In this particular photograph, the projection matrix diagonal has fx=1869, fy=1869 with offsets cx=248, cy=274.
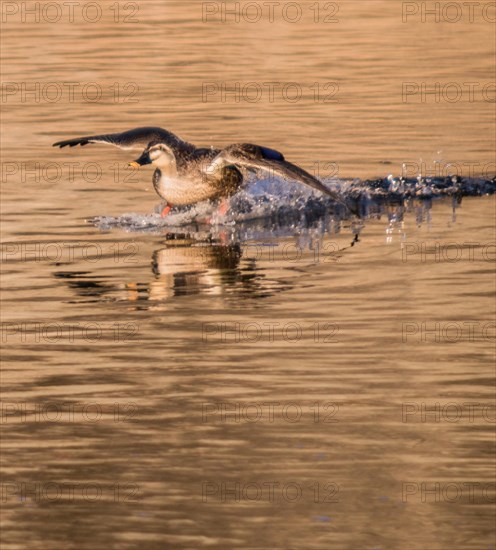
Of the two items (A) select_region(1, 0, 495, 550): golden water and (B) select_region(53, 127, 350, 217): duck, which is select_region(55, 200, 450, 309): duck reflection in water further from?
(B) select_region(53, 127, 350, 217): duck

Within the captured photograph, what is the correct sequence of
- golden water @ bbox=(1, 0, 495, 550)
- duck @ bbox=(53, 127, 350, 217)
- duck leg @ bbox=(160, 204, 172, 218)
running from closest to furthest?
1. golden water @ bbox=(1, 0, 495, 550)
2. duck leg @ bbox=(160, 204, 172, 218)
3. duck @ bbox=(53, 127, 350, 217)

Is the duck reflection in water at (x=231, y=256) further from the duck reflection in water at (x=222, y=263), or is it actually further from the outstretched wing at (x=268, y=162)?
the outstretched wing at (x=268, y=162)

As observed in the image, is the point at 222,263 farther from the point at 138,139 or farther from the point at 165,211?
the point at 138,139

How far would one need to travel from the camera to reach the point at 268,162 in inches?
777

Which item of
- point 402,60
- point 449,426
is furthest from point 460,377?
point 402,60

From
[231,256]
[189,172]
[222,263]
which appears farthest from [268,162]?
[222,263]

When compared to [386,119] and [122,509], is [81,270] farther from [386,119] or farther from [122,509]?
[386,119]

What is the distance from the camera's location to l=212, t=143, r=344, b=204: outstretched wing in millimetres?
19484

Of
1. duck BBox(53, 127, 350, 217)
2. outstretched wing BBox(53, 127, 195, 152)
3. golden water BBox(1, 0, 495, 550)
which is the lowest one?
golden water BBox(1, 0, 495, 550)

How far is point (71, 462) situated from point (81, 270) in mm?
5951

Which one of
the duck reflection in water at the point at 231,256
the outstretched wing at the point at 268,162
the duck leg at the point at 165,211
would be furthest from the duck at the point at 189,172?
the duck reflection in water at the point at 231,256

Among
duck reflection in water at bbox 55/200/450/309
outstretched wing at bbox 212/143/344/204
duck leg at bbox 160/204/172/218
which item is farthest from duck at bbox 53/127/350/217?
duck reflection in water at bbox 55/200/450/309

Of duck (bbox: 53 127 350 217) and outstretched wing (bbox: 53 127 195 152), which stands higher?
outstretched wing (bbox: 53 127 195 152)

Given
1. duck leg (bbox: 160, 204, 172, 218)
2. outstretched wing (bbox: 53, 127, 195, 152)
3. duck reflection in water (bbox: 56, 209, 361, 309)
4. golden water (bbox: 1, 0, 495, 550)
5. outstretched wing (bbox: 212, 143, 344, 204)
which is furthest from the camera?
outstretched wing (bbox: 53, 127, 195, 152)
